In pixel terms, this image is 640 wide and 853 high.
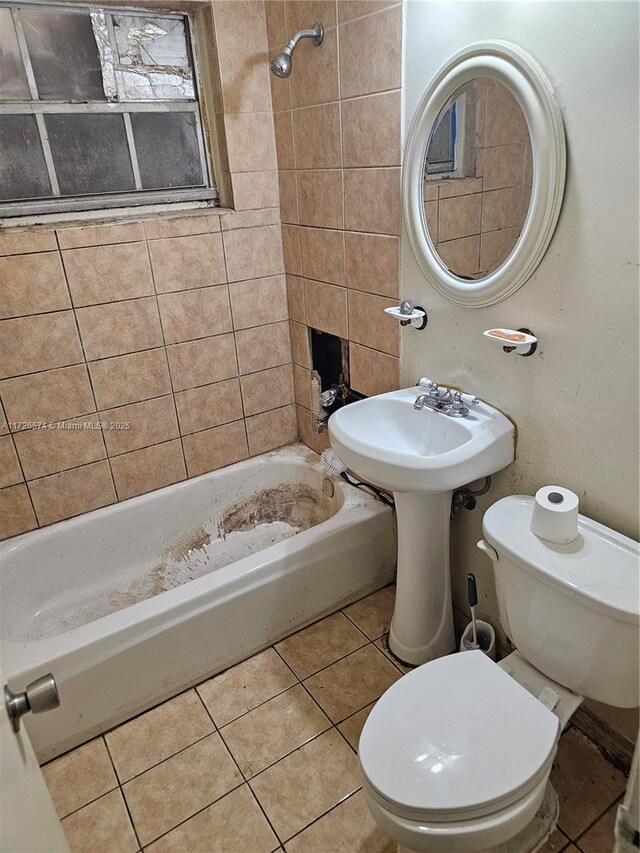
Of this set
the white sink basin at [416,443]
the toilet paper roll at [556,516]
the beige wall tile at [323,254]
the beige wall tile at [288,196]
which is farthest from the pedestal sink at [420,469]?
the beige wall tile at [288,196]

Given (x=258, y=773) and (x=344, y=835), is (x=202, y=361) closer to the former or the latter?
(x=258, y=773)

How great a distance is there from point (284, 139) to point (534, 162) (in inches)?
44.6

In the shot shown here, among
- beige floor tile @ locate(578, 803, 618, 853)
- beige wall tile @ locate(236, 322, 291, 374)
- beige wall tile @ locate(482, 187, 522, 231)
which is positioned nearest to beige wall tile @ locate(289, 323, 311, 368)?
beige wall tile @ locate(236, 322, 291, 374)

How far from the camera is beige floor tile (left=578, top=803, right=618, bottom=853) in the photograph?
4.32 feet

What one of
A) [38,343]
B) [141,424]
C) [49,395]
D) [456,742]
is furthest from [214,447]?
[456,742]

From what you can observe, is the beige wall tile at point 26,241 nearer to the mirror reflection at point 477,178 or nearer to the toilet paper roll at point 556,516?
the mirror reflection at point 477,178

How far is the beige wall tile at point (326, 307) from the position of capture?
203 cm

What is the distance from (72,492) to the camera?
2102 millimetres

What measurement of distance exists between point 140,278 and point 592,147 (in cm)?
146

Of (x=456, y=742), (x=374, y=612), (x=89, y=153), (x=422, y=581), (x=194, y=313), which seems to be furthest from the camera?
(x=194, y=313)

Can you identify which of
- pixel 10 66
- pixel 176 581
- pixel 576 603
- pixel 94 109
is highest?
pixel 10 66

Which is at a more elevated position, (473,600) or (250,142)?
(250,142)

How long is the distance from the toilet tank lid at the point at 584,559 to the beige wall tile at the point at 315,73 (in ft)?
4.58

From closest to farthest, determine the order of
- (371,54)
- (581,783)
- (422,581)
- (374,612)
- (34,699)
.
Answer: (34,699), (581,783), (371,54), (422,581), (374,612)
